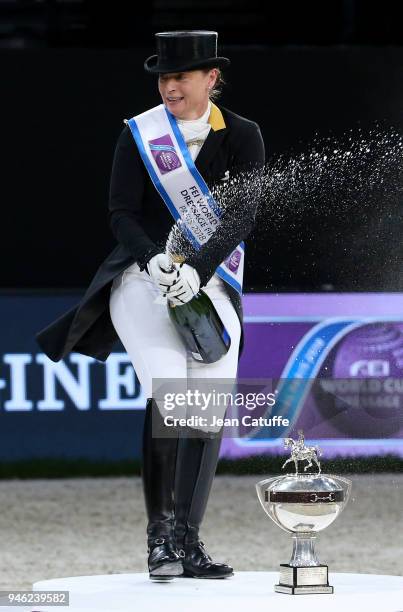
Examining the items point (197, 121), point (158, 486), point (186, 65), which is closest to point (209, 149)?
point (197, 121)

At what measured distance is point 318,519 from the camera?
12.1 ft

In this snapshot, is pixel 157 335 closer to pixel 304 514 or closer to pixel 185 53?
pixel 304 514

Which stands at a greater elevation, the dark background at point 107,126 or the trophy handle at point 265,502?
the dark background at point 107,126

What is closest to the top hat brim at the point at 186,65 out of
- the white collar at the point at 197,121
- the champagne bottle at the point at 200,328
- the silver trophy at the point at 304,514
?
the white collar at the point at 197,121

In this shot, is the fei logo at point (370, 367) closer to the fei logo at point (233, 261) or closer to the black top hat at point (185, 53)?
the fei logo at point (233, 261)

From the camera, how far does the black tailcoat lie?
3.84 meters

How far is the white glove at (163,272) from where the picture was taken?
365cm

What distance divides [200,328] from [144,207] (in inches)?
15.7

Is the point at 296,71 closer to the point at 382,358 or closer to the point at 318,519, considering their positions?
the point at 382,358

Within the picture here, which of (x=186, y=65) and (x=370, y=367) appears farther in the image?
(x=370, y=367)

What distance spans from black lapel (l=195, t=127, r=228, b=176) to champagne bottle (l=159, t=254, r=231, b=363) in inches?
10.6

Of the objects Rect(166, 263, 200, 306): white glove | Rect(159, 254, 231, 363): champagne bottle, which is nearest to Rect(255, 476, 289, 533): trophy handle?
Rect(159, 254, 231, 363): champagne bottle

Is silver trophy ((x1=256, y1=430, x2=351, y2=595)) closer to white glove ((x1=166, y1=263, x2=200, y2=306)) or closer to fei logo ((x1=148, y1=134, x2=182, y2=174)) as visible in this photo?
white glove ((x1=166, y1=263, x2=200, y2=306))

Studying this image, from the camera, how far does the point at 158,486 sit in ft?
12.5
